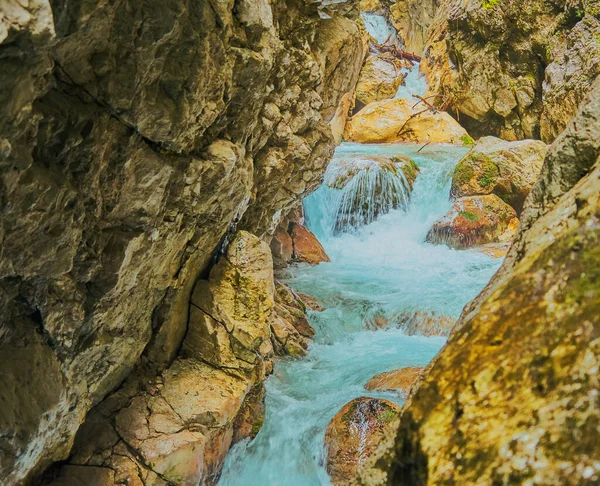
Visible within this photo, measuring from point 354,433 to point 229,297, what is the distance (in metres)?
2.44

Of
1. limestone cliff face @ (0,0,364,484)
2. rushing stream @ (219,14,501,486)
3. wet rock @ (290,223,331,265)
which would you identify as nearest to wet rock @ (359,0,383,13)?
rushing stream @ (219,14,501,486)

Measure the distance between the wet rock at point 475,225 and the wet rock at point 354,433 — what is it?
8173mm

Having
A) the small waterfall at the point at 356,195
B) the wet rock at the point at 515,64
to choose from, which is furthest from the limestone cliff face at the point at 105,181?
the wet rock at the point at 515,64

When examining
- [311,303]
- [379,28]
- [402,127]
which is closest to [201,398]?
[311,303]

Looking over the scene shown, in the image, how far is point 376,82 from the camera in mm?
23172

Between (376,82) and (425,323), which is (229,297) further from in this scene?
(376,82)

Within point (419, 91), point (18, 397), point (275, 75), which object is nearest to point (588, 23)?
point (419, 91)

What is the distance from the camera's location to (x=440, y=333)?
930cm

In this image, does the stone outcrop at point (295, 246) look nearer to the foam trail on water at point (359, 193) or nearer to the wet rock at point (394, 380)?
the foam trail on water at point (359, 193)

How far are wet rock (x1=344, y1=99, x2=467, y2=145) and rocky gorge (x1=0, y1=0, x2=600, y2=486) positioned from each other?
10.2 metres

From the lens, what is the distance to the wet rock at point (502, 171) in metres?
14.7

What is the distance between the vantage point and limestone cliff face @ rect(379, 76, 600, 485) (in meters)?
1.60

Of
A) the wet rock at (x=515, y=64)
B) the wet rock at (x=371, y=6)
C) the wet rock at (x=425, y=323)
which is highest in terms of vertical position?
the wet rock at (x=371, y=6)

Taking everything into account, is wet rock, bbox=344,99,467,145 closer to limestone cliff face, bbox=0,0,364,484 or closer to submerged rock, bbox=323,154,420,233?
submerged rock, bbox=323,154,420,233
